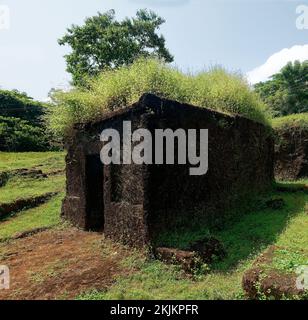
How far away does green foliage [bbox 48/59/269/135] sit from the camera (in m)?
7.27

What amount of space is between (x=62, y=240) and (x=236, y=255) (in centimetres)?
334

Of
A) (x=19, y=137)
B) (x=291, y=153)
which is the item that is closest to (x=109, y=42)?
(x=19, y=137)

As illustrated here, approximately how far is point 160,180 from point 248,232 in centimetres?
197

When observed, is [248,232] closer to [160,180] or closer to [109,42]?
[160,180]

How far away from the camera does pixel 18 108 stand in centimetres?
3328

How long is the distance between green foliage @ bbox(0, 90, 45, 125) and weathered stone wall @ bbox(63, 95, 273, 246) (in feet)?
82.6

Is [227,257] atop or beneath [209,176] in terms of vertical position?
beneath

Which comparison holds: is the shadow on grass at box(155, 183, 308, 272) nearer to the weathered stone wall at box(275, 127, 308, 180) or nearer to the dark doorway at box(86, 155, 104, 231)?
the dark doorway at box(86, 155, 104, 231)

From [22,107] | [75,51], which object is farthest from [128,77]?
[22,107]

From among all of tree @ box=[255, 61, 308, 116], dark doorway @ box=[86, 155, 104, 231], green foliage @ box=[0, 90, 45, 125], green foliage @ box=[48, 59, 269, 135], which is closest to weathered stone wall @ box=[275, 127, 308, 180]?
green foliage @ box=[48, 59, 269, 135]

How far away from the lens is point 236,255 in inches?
237

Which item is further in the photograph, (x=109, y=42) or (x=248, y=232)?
(x=109, y=42)

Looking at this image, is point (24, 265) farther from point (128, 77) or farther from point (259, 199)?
point (259, 199)

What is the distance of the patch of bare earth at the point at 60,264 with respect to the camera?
17.8 feet
